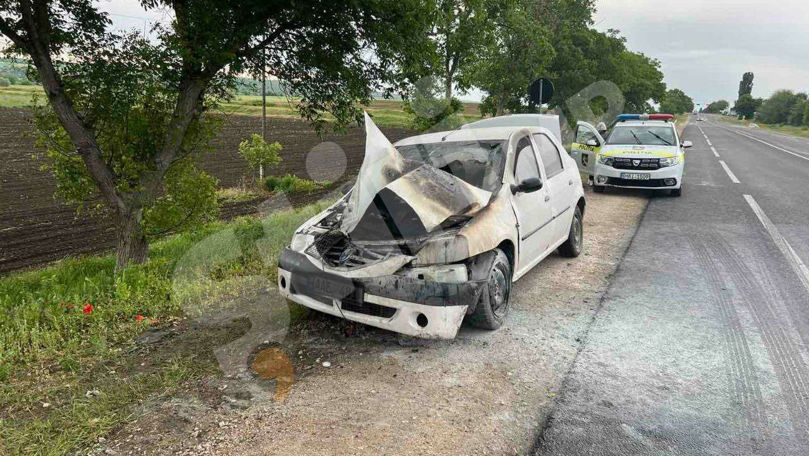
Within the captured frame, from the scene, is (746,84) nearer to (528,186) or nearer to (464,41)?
(464,41)

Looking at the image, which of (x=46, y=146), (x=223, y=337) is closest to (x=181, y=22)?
(x=46, y=146)

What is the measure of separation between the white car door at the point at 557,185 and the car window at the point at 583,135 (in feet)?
26.5

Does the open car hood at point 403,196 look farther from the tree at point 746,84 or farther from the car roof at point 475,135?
the tree at point 746,84

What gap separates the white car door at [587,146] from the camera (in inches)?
498

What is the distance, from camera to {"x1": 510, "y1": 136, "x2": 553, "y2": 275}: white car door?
482 centimetres

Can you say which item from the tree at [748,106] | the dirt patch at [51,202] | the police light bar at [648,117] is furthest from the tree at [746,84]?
the police light bar at [648,117]

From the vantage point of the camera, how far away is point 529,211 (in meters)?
4.96

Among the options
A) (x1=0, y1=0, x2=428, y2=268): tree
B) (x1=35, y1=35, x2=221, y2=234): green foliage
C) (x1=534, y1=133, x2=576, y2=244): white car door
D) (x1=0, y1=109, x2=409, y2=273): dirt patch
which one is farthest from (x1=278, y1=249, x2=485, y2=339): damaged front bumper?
(x1=0, y1=109, x2=409, y2=273): dirt patch

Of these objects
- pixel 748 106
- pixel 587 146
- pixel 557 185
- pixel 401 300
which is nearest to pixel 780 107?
pixel 748 106

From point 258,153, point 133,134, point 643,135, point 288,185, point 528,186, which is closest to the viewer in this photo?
point 528,186

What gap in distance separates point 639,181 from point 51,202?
18510mm

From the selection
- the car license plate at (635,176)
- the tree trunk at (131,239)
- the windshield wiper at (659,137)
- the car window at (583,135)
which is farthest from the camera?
the car window at (583,135)

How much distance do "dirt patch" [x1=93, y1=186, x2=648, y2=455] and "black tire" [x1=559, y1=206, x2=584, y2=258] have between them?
165cm

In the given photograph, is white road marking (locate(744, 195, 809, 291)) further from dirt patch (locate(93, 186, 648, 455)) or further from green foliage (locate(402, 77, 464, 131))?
green foliage (locate(402, 77, 464, 131))
